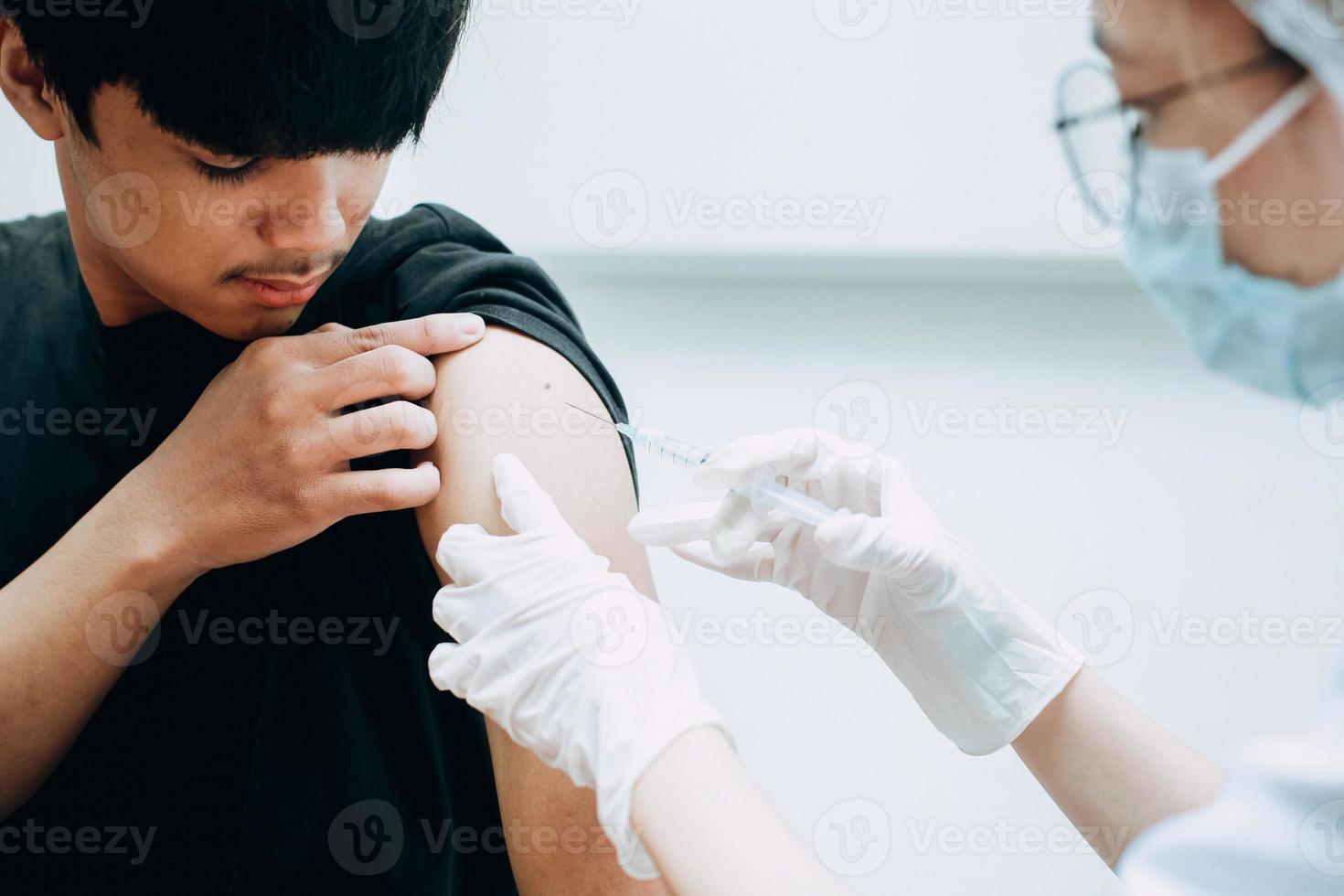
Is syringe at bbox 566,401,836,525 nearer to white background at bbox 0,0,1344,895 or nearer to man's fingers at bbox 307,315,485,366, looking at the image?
man's fingers at bbox 307,315,485,366

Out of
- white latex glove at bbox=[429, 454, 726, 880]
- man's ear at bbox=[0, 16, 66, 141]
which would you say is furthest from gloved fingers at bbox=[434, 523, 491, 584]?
man's ear at bbox=[0, 16, 66, 141]

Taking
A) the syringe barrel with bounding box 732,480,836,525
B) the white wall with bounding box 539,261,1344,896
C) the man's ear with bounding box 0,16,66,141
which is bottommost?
the white wall with bounding box 539,261,1344,896

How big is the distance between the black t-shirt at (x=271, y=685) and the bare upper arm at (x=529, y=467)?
0.04m

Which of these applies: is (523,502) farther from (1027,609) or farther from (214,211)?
(1027,609)

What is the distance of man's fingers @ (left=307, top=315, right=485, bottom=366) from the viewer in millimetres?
1038

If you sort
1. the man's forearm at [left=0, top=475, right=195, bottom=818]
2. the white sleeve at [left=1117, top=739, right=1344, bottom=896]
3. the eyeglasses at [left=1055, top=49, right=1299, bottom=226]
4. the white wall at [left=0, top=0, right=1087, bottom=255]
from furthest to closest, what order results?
the white wall at [left=0, top=0, right=1087, bottom=255], the man's forearm at [left=0, top=475, right=195, bottom=818], the eyeglasses at [left=1055, top=49, right=1299, bottom=226], the white sleeve at [left=1117, top=739, right=1344, bottom=896]

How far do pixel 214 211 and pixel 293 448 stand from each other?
0.75 feet

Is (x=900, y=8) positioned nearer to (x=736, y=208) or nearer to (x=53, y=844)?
(x=736, y=208)

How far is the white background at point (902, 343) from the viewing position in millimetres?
1731

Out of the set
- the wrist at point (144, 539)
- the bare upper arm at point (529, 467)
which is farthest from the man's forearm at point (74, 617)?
the bare upper arm at point (529, 467)

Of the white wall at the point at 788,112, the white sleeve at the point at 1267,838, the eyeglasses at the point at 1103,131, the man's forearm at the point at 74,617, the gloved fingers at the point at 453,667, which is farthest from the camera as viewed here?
the white wall at the point at 788,112

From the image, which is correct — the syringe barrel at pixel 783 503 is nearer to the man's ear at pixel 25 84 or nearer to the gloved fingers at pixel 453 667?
the gloved fingers at pixel 453 667

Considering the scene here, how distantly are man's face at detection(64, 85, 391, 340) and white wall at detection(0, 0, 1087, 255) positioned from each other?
2.80 ft

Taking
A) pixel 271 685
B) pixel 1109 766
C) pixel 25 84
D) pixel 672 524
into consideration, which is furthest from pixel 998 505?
pixel 25 84
